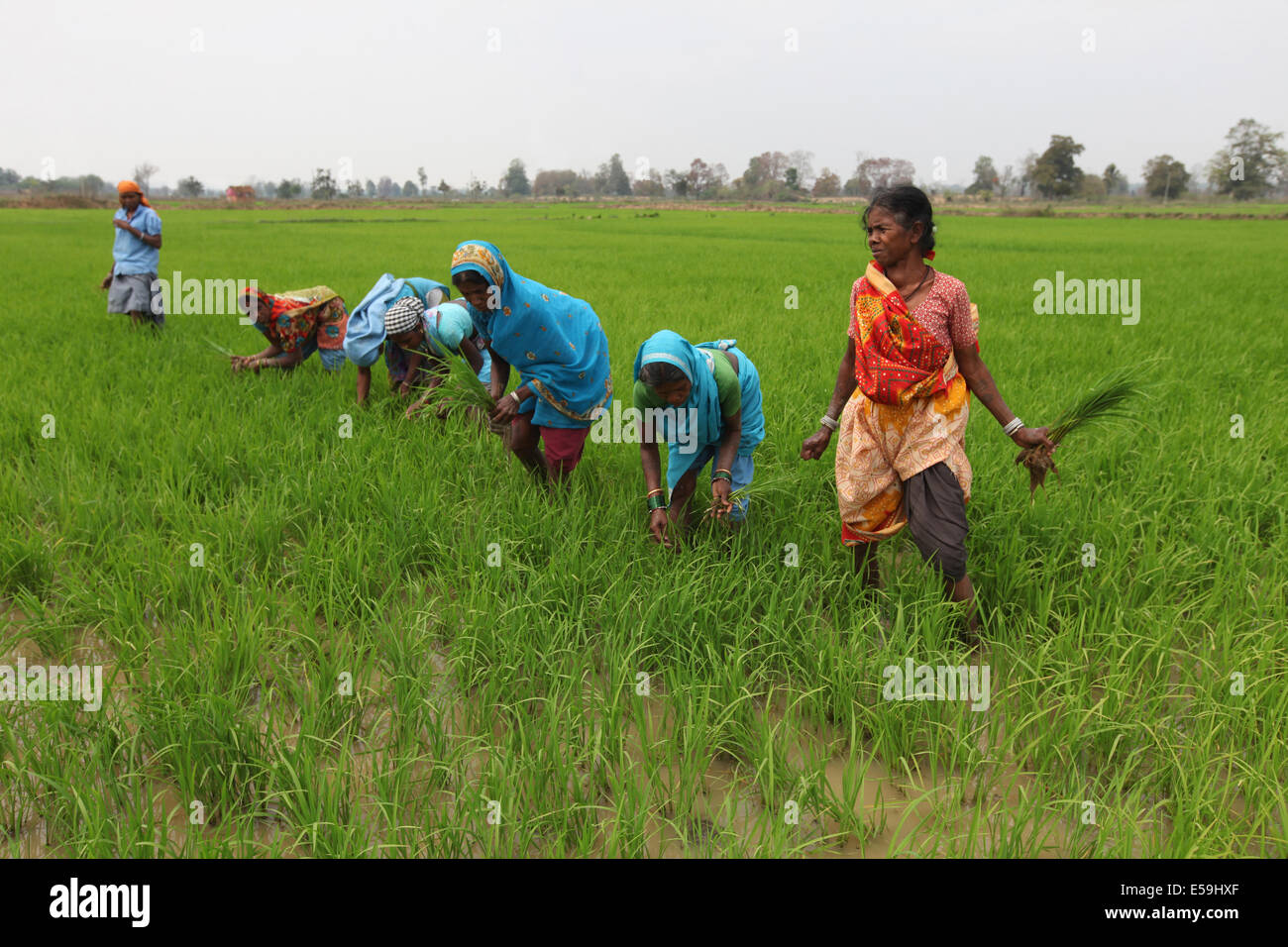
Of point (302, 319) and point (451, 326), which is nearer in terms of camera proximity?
point (451, 326)

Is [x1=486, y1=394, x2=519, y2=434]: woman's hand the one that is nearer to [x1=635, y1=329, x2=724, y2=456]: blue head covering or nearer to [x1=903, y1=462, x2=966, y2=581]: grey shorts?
[x1=635, y1=329, x2=724, y2=456]: blue head covering

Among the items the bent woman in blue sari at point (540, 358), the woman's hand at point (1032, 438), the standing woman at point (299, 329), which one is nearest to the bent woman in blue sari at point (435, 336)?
the bent woman in blue sari at point (540, 358)

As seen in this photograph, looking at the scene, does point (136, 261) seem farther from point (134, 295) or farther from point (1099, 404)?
point (1099, 404)

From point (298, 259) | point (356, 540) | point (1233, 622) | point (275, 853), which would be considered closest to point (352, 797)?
point (275, 853)

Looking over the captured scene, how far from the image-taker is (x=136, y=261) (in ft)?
19.6

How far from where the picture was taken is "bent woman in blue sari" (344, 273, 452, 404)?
408cm

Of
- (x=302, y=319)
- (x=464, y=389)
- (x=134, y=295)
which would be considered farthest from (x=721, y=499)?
(x=134, y=295)

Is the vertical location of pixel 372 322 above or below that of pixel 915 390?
above

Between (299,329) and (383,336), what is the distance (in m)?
0.86

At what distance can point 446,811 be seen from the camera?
5.25ft

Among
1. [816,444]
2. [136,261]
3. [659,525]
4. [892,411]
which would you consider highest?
[136,261]

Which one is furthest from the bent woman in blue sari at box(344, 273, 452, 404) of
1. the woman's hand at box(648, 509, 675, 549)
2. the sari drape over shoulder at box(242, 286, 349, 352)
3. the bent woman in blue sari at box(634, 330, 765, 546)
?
the woman's hand at box(648, 509, 675, 549)

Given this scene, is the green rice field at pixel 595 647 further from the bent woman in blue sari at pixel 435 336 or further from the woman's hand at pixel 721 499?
the bent woman in blue sari at pixel 435 336

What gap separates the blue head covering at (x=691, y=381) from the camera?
233 centimetres
